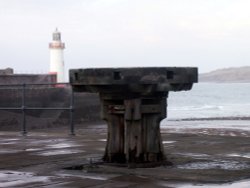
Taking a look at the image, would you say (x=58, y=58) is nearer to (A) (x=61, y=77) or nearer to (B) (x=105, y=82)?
(A) (x=61, y=77)

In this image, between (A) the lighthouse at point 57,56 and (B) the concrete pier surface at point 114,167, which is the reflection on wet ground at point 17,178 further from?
(A) the lighthouse at point 57,56

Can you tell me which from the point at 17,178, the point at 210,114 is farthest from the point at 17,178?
the point at 210,114

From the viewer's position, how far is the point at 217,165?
803 centimetres

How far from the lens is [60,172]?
24.8 ft

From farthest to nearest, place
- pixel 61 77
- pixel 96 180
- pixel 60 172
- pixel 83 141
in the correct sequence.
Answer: pixel 61 77
pixel 83 141
pixel 60 172
pixel 96 180

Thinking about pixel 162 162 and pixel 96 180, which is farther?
pixel 162 162

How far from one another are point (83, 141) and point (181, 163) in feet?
12.6

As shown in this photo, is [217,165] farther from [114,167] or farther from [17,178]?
[17,178]

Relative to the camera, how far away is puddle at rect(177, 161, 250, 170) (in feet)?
25.7

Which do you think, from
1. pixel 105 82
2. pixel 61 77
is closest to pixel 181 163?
pixel 105 82

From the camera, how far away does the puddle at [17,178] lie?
268 inches

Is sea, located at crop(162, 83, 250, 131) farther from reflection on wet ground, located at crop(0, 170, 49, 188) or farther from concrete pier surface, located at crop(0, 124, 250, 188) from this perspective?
reflection on wet ground, located at crop(0, 170, 49, 188)

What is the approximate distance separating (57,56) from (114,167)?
47.0 meters

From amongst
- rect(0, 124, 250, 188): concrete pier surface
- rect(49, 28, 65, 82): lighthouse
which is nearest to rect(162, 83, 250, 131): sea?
rect(49, 28, 65, 82): lighthouse
